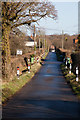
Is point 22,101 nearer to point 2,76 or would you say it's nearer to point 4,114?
point 4,114

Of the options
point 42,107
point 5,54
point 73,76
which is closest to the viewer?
point 42,107

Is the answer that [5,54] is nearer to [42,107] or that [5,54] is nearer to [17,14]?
[17,14]

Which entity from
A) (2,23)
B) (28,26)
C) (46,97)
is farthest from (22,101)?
(28,26)

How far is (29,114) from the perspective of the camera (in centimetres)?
733

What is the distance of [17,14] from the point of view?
1528cm

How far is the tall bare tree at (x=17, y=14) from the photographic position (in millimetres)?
14578

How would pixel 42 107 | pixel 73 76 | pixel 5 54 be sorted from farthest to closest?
pixel 73 76 → pixel 5 54 → pixel 42 107

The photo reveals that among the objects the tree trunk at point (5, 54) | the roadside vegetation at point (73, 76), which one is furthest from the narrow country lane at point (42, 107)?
the tree trunk at point (5, 54)

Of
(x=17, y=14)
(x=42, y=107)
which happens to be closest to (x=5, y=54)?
(x=17, y=14)

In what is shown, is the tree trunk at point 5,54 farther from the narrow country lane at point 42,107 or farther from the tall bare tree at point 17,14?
the narrow country lane at point 42,107

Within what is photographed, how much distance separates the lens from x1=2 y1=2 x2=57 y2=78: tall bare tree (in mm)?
14578

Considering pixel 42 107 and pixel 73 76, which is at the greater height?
pixel 42 107

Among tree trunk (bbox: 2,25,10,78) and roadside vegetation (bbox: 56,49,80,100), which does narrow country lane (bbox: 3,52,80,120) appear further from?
tree trunk (bbox: 2,25,10,78)

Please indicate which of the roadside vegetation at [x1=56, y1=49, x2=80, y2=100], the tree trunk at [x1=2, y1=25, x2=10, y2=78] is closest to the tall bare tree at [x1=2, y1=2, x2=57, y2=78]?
the tree trunk at [x1=2, y1=25, x2=10, y2=78]
